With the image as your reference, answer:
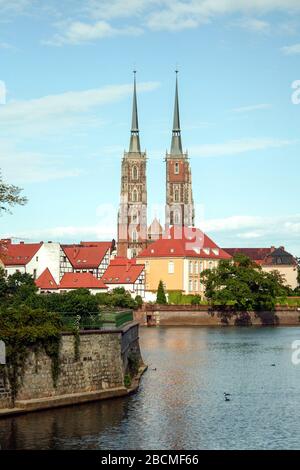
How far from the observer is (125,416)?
34.2 metres

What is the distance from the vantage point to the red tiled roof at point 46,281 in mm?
119169

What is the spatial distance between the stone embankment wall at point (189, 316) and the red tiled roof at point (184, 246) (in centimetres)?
1972

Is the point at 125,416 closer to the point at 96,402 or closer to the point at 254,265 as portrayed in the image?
the point at 96,402

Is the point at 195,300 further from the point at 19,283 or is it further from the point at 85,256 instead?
the point at 85,256

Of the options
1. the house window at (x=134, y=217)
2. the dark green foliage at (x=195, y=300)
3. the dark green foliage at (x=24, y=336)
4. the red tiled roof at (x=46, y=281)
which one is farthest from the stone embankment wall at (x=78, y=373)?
the house window at (x=134, y=217)

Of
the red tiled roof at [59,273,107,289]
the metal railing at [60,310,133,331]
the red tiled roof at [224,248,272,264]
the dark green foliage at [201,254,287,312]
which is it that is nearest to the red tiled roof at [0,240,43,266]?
the red tiled roof at [59,273,107,289]

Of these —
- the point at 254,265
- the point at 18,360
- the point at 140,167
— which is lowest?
the point at 18,360

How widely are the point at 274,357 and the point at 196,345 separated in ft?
36.1

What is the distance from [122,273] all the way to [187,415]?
90.0 meters

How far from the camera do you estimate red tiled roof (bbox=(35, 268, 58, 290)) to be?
119169 millimetres

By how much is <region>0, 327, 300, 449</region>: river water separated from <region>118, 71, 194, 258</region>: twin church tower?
109994 millimetres

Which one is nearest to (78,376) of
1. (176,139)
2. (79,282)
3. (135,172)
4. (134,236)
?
(79,282)
